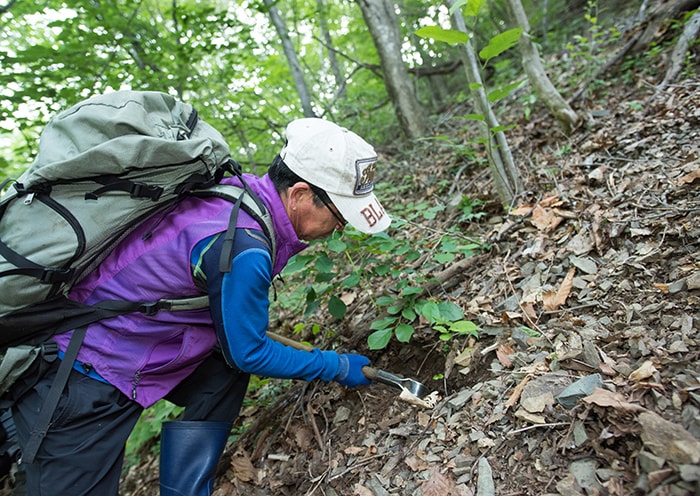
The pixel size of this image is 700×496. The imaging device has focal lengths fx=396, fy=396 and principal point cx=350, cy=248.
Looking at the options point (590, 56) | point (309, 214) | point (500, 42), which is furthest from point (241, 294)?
point (590, 56)

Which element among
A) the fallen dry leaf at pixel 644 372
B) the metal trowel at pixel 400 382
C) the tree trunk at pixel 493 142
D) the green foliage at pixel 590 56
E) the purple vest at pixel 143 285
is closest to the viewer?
the fallen dry leaf at pixel 644 372

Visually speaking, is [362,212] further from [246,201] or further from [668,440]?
[668,440]

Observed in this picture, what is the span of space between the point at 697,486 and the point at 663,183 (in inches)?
91.0

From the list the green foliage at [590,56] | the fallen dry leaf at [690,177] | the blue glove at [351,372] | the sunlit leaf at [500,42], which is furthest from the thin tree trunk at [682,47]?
the blue glove at [351,372]

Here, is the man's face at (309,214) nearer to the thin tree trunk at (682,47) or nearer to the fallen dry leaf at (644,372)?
the fallen dry leaf at (644,372)

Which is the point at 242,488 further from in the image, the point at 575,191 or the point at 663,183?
the point at 663,183

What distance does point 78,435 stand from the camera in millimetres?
1974

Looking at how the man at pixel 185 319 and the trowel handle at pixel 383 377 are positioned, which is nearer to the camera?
the man at pixel 185 319

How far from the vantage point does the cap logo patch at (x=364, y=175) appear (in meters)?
2.21

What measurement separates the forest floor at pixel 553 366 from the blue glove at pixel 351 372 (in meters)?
0.21

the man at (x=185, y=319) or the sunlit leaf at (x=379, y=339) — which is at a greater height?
the man at (x=185, y=319)

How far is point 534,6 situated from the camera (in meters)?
8.62

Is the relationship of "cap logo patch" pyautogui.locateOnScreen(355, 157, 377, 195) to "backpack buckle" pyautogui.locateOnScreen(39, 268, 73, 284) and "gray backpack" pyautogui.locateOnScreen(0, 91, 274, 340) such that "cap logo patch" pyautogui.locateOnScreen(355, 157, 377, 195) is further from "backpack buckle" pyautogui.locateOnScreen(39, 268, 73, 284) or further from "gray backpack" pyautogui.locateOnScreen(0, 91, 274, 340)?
"backpack buckle" pyautogui.locateOnScreen(39, 268, 73, 284)

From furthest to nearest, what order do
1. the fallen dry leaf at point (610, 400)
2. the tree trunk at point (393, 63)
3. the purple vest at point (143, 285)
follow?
the tree trunk at point (393, 63) < the purple vest at point (143, 285) < the fallen dry leaf at point (610, 400)
